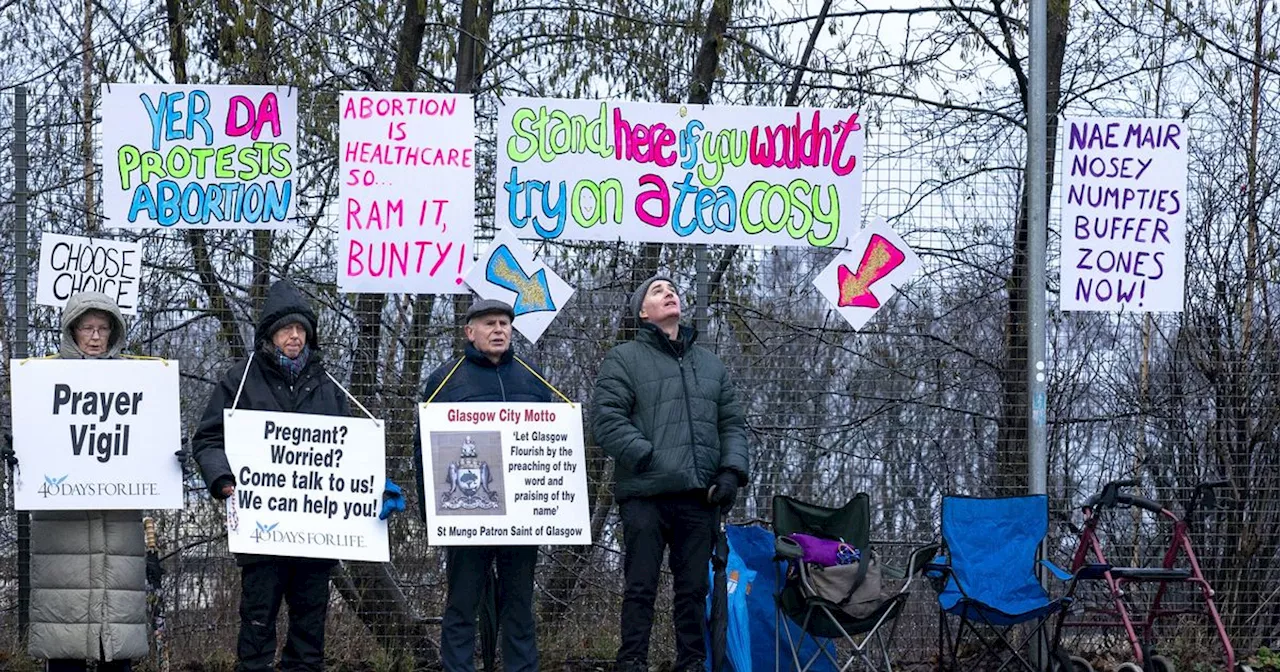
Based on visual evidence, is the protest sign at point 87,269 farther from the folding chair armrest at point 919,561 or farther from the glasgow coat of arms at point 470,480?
the folding chair armrest at point 919,561

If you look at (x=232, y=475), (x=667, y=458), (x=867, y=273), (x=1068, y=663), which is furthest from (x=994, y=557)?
(x=232, y=475)

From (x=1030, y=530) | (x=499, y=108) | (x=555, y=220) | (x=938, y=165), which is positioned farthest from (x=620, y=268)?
(x=1030, y=530)

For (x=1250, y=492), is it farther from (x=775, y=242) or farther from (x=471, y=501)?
(x=471, y=501)

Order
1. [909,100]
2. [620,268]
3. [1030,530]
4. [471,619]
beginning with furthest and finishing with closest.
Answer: [909,100], [620,268], [1030,530], [471,619]

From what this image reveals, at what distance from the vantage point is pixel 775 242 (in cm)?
758

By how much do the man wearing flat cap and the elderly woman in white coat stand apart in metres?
1.22

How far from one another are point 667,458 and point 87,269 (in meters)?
2.85

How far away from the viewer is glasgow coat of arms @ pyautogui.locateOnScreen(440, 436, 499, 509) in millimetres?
6492

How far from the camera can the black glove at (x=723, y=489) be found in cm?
646

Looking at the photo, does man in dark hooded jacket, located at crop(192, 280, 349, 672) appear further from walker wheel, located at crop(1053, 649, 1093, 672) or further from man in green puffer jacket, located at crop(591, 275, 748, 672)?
walker wheel, located at crop(1053, 649, 1093, 672)

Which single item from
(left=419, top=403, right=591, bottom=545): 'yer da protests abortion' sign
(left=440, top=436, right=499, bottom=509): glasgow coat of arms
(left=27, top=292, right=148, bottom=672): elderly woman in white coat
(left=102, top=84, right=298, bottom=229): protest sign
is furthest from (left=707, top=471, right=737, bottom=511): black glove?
(left=102, top=84, right=298, bottom=229): protest sign

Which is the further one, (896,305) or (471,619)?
(896,305)

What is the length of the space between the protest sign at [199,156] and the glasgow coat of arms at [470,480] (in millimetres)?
1636

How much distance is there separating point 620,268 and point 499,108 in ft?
3.23
